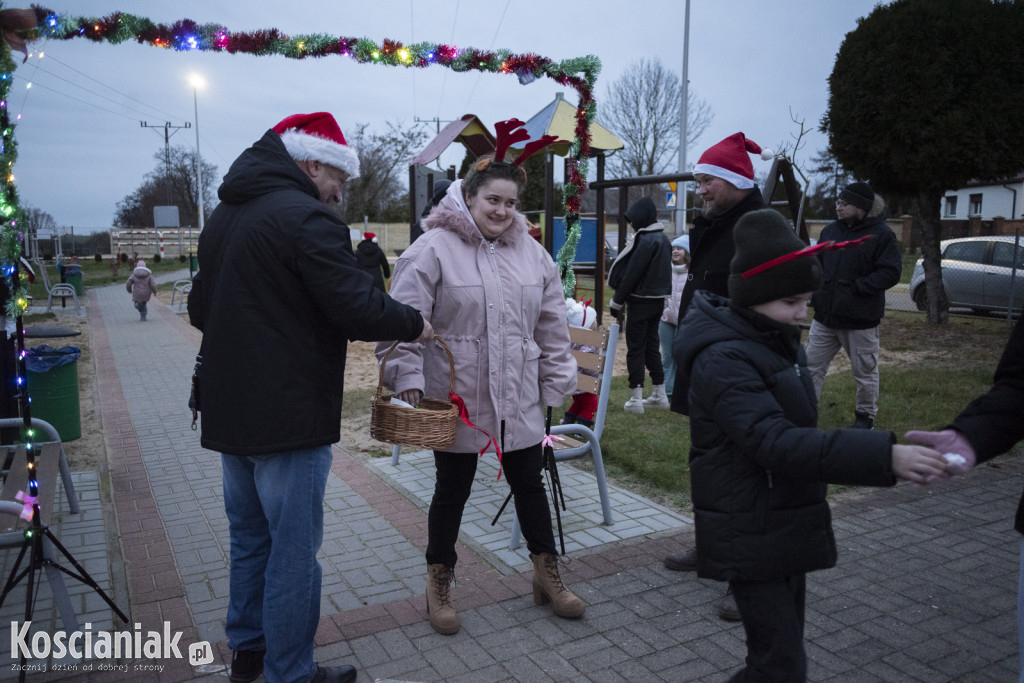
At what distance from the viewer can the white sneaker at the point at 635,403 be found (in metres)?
7.62

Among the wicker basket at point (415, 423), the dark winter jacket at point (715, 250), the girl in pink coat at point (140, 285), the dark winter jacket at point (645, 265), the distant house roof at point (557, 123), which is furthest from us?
the girl in pink coat at point (140, 285)

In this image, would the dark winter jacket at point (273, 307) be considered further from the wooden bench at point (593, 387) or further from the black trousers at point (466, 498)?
the wooden bench at point (593, 387)

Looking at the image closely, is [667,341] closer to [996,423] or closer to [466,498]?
[466,498]

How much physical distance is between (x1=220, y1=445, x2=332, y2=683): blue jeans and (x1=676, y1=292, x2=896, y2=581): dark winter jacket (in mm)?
1326

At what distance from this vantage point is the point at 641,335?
7688 millimetres

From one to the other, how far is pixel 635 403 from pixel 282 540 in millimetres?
5426

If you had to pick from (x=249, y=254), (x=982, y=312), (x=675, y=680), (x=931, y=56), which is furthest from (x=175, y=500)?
(x=982, y=312)

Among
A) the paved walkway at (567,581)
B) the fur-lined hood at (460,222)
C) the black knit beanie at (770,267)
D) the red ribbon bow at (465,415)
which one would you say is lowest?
the paved walkway at (567,581)

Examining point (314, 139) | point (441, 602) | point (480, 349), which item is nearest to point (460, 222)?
point (480, 349)

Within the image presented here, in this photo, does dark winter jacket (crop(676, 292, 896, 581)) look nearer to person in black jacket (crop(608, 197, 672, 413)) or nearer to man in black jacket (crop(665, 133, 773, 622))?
man in black jacket (crop(665, 133, 773, 622))

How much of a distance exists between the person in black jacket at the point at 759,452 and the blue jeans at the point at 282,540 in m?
1.33

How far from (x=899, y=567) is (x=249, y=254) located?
360cm

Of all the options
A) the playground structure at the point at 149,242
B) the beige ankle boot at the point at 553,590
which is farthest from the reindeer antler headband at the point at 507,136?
the playground structure at the point at 149,242

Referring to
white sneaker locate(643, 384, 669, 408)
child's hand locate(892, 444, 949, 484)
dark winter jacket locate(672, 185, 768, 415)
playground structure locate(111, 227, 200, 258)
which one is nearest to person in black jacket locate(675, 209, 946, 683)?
child's hand locate(892, 444, 949, 484)
